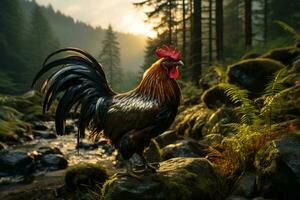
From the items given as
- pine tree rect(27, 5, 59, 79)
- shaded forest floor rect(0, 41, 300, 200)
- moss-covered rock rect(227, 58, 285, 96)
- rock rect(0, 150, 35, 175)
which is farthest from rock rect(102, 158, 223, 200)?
pine tree rect(27, 5, 59, 79)

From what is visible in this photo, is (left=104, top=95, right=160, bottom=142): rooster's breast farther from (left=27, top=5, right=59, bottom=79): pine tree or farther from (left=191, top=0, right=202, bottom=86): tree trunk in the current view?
(left=27, top=5, right=59, bottom=79): pine tree

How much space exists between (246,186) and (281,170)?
2.84 feet

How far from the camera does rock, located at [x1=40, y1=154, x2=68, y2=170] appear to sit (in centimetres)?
1307

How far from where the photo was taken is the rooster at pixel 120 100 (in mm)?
6203

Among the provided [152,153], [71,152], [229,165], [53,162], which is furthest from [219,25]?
[229,165]

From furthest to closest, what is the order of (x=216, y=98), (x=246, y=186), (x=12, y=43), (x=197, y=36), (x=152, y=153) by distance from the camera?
(x=12, y=43), (x=197, y=36), (x=216, y=98), (x=152, y=153), (x=246, y=186)

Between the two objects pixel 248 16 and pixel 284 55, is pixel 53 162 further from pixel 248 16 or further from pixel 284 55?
pixel 248 16

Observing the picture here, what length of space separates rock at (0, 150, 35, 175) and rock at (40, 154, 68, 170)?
0.44 meters

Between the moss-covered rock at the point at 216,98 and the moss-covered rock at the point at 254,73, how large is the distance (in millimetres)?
689

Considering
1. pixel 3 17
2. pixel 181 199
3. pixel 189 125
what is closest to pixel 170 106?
pixel 181 199

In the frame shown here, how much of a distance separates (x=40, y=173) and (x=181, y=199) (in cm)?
710

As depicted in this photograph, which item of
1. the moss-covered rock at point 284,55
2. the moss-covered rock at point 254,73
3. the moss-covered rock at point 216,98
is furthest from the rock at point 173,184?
the moss-covered rock at point 284,55

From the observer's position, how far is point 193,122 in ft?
51.4

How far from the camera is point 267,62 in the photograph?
13.5 metres
